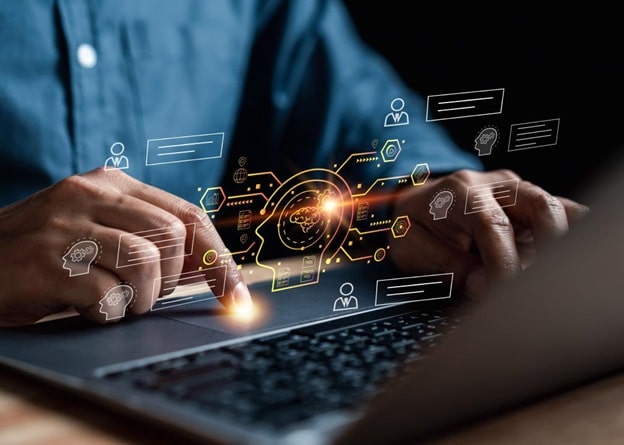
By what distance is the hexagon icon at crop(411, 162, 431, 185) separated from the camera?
0.64 m

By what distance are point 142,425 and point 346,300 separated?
0.24 metres

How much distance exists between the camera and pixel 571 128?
2.30 ft

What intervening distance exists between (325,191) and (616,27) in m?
0.33

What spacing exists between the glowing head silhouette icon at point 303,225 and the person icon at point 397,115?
6 centimetres

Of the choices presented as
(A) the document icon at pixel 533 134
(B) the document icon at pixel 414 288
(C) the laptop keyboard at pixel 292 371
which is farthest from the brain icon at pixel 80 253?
(A) the document icon at pixel 533 134

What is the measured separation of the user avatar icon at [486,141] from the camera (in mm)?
648

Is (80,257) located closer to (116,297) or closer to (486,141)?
(116,297)

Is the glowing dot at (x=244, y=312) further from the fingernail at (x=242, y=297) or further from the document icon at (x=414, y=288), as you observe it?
the document icon at (x=414, y=288)

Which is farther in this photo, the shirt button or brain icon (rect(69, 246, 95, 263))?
the shirt button

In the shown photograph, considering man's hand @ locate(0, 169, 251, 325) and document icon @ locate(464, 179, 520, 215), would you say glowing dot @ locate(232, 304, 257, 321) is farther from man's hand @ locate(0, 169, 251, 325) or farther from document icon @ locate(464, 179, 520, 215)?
document icon @ locate(464, 179, 520, 215)

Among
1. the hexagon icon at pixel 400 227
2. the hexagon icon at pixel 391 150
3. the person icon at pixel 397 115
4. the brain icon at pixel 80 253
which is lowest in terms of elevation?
the hexagon icon at pixel 400 227

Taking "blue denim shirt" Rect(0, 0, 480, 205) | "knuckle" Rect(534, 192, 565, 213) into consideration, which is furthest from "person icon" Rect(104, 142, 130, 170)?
"knuckle" Rect(534, 192, 565, 213)

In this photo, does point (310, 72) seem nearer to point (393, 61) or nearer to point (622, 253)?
point (393, 61)

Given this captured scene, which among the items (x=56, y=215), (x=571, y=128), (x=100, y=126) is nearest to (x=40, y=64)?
(x=100, y=126)
